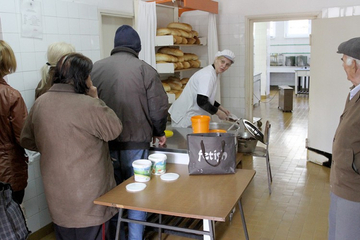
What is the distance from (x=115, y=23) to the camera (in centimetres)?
455

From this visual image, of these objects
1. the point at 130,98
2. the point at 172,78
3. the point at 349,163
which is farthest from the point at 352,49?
the point at 172,78

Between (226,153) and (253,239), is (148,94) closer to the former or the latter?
(226,153)

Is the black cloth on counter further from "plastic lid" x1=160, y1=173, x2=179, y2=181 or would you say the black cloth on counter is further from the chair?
"plastic lid" x1=160, y1=173, x2=179, y2=181

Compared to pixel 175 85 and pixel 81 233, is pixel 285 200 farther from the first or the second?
pixel 81 233

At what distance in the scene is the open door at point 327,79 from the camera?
14.9ft

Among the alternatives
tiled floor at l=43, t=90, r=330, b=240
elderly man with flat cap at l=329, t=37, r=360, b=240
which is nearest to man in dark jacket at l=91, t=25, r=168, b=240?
tiled floor at l=43, t=90, r=330, b=240

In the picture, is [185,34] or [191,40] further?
[191,40]

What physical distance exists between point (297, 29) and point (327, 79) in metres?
9.10

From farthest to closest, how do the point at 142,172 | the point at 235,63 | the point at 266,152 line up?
the point at 235,63, the point at 266,152, the point at 142,172

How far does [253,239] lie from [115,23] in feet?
9.82

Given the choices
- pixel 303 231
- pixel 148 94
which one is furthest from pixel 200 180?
pixel 303 231

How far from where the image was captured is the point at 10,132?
249 cm

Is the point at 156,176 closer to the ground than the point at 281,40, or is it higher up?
closer to the ground

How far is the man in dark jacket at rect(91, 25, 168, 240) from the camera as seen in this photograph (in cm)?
261
